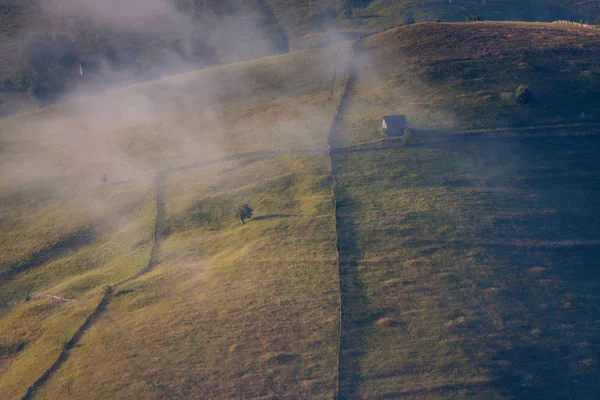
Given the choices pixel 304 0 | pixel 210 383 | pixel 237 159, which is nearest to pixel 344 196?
pixel 237 159

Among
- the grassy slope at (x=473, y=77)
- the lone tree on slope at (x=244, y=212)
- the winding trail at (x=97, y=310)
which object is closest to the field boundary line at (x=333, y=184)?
the grassy slope at (x=473, y=77)

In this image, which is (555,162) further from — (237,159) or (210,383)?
(210,383)

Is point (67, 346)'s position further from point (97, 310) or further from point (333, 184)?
point (333, 184)

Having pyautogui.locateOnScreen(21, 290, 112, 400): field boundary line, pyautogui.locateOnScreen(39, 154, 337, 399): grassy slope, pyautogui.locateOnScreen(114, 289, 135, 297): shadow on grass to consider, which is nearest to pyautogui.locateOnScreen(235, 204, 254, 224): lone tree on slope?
pyautogui.locateOnScreen(39, 154, 337, 399): grassy slope

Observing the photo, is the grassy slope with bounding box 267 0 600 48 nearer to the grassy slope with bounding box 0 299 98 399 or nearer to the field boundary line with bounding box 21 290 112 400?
the field boundary line with bounding box 21 290 112 400

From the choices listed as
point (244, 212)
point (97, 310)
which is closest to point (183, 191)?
point (244, 212)

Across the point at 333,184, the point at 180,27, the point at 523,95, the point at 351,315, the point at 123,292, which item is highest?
the point at 180,27
